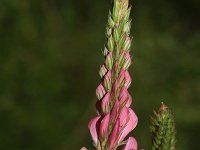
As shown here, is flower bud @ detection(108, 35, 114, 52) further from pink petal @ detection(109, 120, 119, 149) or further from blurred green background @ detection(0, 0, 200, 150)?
blurred green background @ detection(0, 0, 200, 150)

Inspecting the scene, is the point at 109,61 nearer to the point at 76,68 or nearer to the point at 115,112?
the point at 115,112

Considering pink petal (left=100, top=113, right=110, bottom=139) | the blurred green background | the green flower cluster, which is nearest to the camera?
pink petal (left=100, top=113, right=110, bottom=139)

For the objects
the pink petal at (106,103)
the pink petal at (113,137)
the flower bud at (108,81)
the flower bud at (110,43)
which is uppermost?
the flower bud at (110,43)

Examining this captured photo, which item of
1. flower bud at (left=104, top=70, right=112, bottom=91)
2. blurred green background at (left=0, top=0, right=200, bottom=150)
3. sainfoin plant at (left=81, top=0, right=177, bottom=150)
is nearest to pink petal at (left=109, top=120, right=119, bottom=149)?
sainfoin plant at (left=81, top=0, right=177, bottom=150)

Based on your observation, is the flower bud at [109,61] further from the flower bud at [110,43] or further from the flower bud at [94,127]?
the flower bud at [94,127]

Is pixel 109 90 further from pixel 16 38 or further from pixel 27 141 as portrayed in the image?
pixel 16 38

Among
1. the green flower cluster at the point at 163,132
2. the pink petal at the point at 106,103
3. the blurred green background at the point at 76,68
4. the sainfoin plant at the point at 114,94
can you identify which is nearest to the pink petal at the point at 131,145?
the sainfoin plant at the point at 114,94

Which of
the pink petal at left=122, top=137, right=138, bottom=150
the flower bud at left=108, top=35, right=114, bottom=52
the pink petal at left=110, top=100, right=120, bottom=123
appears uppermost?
the flower bud at left=108, top=35, right=114, bottom=52

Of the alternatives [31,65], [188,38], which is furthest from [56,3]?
[188,38]
